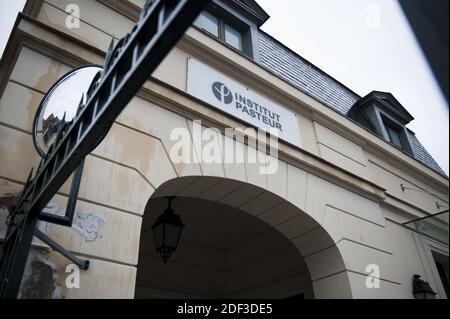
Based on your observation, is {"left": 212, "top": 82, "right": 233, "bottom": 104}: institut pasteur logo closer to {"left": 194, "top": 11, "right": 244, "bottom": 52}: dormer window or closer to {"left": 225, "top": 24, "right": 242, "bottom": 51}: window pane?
{"left": 194, "top": 11, "right": 244, "bottom": 52}: dormer window

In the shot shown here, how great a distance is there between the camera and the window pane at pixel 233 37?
588cm

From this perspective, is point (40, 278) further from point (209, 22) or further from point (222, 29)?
point (222, 29)

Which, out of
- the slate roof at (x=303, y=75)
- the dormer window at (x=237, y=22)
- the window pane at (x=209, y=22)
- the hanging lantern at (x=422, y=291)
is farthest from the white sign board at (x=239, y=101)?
the hanging lantern at (x=422, y=291)

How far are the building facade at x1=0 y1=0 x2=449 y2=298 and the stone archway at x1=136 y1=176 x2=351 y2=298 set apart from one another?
23 mm

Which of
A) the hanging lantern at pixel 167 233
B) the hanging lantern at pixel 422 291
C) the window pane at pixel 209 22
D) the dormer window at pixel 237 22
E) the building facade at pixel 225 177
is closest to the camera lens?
the building facade at pixel 225 177

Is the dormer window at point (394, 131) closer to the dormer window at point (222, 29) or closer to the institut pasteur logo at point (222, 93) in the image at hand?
the dormer window at point (222, 29)

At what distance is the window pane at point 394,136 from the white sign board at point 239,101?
11.9ft

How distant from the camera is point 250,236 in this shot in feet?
21.9

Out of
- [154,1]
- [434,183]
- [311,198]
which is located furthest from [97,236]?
[434,183]

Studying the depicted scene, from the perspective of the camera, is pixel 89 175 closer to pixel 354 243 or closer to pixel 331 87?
pixel 354 243

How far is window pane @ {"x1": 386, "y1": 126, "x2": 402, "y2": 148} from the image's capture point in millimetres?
8114

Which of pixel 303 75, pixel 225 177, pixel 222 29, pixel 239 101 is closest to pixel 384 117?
pixel 303 75

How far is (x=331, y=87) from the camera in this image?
24.2ft

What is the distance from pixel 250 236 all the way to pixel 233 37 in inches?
132
